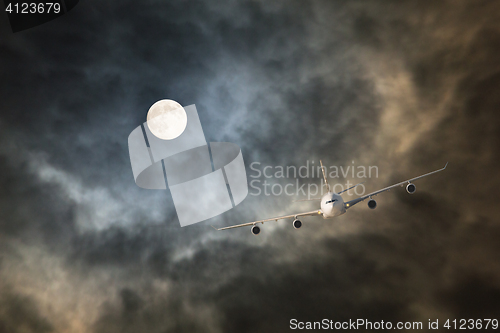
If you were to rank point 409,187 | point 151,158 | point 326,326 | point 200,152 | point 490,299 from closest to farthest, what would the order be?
point 409,187
point 151,158
point 490,299
point 200,152
point 326,326

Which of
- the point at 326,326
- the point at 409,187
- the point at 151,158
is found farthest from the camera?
the point at 326,326

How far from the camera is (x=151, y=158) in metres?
71.4

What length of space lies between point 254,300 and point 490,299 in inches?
3423

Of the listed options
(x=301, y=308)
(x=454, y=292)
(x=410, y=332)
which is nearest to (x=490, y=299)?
(x=454, y=292)

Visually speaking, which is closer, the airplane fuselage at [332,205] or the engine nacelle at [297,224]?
the airplane fuselage at [332,205]

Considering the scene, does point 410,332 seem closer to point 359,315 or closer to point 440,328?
point 440,328

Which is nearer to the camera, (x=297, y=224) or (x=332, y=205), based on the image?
(x=332, y=205)

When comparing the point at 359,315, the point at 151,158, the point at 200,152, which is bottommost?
the point at 359,315

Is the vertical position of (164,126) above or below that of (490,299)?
above

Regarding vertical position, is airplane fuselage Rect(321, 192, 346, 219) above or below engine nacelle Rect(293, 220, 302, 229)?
above

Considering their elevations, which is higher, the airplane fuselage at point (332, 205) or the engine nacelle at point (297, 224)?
the airplane fuselage at point (332, 205)

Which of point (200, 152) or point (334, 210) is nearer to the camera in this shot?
point (334, 210)

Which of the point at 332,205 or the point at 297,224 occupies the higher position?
the point at 332,205

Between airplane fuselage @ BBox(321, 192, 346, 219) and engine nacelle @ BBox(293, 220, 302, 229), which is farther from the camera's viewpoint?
engine nacelle @ BBox(293, 220, 302, 229)
